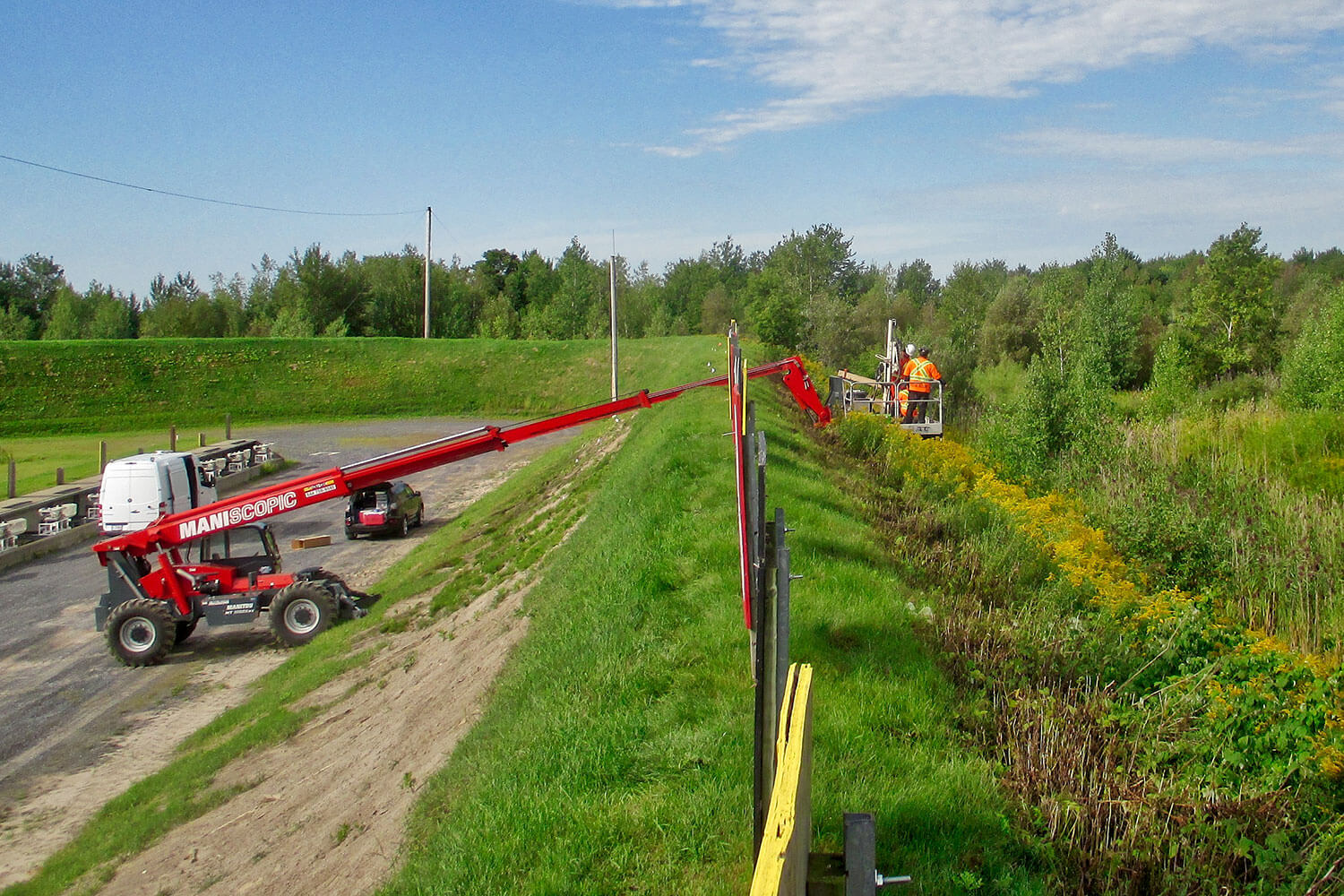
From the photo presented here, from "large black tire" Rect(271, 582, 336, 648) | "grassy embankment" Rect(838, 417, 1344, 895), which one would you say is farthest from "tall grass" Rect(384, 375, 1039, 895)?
"large black tire" Rect(271, 582, 336, 648)

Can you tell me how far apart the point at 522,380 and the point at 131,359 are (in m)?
21.2

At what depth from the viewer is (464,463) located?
37750 millimetres

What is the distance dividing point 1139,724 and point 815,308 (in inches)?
2298

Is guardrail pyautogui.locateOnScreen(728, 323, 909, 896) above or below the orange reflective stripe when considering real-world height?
below

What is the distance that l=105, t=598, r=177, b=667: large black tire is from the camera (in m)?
16.2

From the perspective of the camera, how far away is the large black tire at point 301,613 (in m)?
16.5

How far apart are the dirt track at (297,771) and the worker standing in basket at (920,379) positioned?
12.4 m

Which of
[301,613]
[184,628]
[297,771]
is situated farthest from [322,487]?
[297,771]

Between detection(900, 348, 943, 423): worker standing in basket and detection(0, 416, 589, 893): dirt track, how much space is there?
12.4 meters

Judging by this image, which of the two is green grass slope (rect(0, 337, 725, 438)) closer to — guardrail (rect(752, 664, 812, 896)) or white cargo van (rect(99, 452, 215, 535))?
white cargo van (rect(99, 452, 215, 535))

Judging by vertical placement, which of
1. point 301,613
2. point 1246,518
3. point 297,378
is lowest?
point 301,613

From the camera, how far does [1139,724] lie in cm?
651

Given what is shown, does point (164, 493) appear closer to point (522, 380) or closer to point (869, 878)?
point (869, 878)

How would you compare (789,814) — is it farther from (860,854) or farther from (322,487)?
(322,487)
